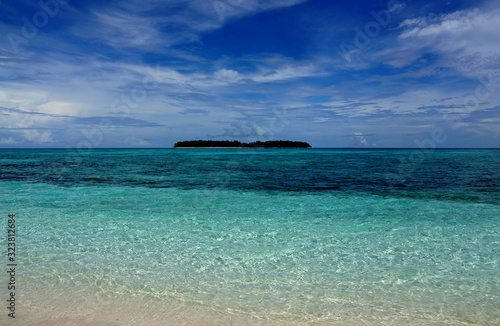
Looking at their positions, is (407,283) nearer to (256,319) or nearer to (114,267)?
(256,319)

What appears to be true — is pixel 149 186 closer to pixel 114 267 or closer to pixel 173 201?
pixel 173 201

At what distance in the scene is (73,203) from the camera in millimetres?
15719

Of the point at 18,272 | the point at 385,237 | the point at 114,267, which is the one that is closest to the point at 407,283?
the point at 385,237

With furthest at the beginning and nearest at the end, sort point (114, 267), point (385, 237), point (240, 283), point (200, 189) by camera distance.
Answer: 1. point (200, 189)
2. point (385, 237)
3. point (114, 267)
4. point (240, 283)

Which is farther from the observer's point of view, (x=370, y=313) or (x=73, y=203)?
(x=73, y=203)

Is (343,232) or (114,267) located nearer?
(114,267)

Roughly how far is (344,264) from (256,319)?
3.43 metres

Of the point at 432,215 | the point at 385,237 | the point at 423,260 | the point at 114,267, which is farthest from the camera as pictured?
the point at 432,215

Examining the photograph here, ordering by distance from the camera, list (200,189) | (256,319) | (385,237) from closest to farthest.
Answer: (256,319) → (385,237) → (200,189)

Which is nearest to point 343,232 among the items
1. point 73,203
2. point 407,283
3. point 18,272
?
point 407,283

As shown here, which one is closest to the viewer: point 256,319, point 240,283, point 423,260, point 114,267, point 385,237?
point 256,319

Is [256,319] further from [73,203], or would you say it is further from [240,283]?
[73,203]

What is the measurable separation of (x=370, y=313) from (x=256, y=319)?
2148 mm

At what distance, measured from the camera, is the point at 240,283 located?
656cm
